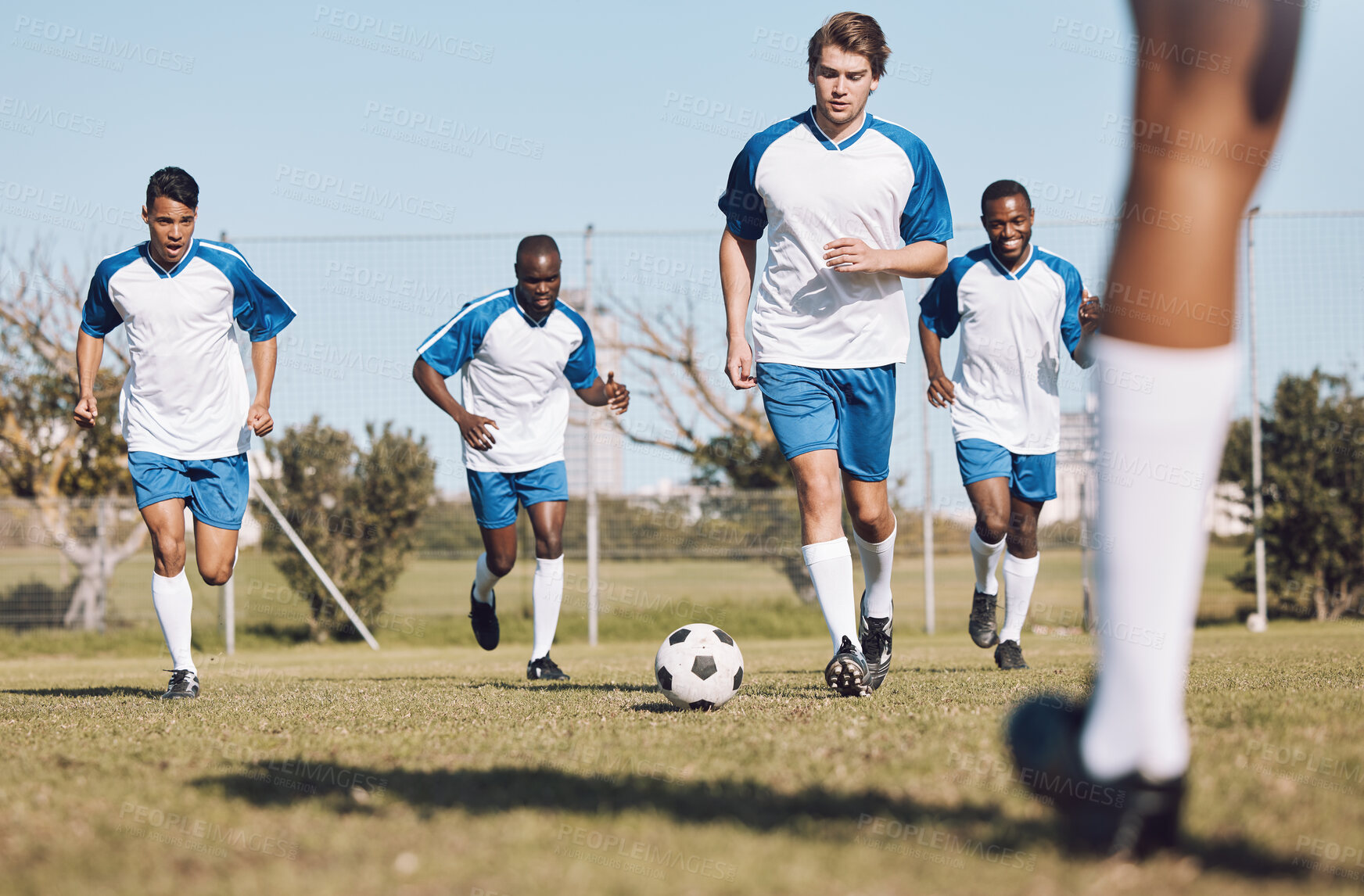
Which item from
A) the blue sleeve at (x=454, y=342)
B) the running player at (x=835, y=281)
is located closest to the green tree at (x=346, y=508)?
the blue sleeve at (x=454, y=342)

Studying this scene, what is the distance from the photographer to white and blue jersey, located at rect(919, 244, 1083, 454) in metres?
7.25

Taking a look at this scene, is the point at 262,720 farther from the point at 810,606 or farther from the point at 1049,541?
the point at 1049,541

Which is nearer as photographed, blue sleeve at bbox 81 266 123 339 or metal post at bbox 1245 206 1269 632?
blue sleeve at bbox 81 266 123 339

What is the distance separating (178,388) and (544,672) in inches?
106

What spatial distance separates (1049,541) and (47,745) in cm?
1441

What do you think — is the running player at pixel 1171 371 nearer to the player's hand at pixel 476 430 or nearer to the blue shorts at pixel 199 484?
the blue shorts at pixel 199 484

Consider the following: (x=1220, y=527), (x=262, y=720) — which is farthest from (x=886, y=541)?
(x=1220, y=527)

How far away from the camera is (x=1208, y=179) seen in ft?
5.82

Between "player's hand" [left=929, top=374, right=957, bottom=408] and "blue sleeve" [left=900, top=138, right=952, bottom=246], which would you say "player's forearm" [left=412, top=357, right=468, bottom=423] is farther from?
"blue sleeve" [left=900, top=138, right=952, bottom=246]

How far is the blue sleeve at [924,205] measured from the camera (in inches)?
196

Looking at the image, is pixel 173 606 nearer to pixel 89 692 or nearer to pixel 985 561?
pixel 89 692

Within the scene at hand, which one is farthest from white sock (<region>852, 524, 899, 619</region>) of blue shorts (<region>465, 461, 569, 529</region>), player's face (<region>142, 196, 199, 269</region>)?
player's face (<region>142, 196, 199, 269</region>)

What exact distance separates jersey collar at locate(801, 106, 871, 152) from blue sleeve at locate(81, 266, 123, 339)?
3882 millimetres

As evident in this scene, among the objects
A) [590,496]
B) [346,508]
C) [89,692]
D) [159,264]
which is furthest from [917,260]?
[346,508]
